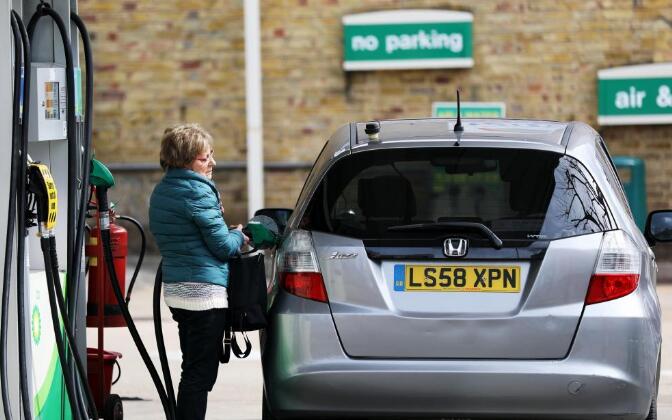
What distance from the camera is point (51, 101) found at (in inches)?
229

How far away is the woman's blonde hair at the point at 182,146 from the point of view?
6.17 m

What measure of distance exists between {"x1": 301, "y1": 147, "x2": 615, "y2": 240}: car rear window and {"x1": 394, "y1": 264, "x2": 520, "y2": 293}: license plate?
0.16 metres

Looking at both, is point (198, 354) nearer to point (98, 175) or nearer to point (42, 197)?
point (98, 175)

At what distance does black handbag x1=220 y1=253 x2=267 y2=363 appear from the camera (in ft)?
19.7

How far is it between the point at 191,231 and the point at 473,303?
1317 millimetres

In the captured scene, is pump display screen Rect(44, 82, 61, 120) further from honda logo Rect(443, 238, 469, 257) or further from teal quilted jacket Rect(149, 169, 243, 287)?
honda logo Rect(443, 238, 469, 257)

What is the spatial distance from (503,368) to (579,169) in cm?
87

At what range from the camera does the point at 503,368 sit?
5512 millimetres

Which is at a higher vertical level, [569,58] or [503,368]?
[569,58]

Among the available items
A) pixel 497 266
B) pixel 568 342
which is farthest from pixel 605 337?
pixel 497 266

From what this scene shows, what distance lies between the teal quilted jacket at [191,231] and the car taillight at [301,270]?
391 mm

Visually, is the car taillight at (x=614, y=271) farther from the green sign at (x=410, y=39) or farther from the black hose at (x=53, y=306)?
the green sign at (x=410, y=39)

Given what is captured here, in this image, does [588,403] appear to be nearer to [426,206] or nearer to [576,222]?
[576,222]

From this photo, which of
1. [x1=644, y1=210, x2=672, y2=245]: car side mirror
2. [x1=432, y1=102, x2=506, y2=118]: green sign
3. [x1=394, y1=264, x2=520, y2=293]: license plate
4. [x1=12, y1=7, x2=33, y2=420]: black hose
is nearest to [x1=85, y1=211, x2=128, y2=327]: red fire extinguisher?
[x1=12, y1=7, x2=33, y2=420]: black hose
